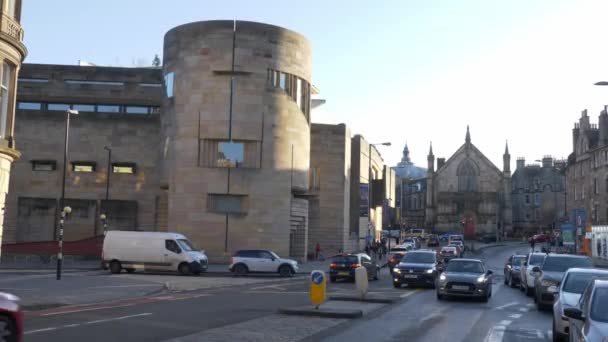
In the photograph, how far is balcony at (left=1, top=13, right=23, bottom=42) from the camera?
83.8ft

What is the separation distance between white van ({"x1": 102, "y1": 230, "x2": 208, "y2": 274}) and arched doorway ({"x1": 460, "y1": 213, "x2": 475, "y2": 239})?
278ft

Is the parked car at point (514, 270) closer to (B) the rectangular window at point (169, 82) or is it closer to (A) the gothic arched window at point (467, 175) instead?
(B) the rectangular window at point (169, 82)

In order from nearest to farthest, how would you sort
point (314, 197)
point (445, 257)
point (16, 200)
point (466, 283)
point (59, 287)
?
point (466, 283)
point (59, 287)
point (445, 257)
point (16, 200)
point (314, 197)

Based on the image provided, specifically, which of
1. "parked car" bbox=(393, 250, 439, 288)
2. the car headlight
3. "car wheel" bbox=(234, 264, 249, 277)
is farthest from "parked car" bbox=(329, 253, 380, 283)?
the car headlight

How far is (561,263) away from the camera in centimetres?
2170

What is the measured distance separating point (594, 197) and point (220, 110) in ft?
156

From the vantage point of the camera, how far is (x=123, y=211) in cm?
5666

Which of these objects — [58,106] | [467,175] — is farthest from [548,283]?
[467,175]

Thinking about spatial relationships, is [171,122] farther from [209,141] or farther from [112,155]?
[112,155]

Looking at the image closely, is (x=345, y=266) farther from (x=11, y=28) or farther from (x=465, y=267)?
(x=11, y=28)

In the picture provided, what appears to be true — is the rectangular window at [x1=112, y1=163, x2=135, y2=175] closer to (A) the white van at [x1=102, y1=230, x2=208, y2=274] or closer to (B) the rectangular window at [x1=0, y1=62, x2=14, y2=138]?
(A) the white van at [x1=102, y1=230, x2=208, y2=274]

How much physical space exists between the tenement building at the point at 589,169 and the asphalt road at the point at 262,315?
53.5 meters

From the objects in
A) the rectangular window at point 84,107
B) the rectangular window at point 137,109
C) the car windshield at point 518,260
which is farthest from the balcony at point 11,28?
the rectangular window at point 84,107

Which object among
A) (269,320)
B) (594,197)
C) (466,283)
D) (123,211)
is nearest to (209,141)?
(123,211)
